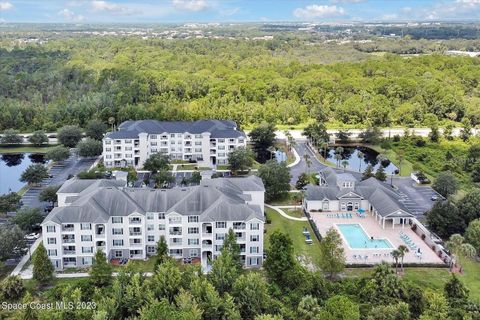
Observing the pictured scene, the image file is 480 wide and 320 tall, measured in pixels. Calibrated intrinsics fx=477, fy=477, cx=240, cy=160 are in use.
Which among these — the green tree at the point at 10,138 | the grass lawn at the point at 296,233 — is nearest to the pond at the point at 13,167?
the green tree at the point at 10,138

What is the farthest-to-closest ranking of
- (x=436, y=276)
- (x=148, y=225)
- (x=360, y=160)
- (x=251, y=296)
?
(x=360, y=160), (x=148, y=225), (x=436, y=276), (x=251, y=296)

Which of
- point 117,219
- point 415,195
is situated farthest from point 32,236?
point 415,195

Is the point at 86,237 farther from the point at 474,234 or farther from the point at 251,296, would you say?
the point at 474,234

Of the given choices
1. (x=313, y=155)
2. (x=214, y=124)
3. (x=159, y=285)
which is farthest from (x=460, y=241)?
(x=214, y=124)

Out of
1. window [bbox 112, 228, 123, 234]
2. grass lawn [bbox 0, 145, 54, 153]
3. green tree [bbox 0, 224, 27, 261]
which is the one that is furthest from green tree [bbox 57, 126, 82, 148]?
window [bbox 112, 228, 123, 234]

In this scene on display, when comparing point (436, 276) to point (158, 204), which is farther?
point (158, 204)

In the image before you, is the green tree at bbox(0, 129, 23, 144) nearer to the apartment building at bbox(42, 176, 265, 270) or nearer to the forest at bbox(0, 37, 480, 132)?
the forest at bbox(0, 37, 480, 132)

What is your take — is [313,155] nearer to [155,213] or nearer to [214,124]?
[214,124]
